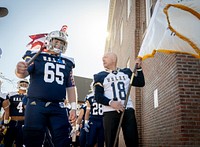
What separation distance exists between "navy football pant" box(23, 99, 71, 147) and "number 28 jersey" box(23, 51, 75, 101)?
0.14m

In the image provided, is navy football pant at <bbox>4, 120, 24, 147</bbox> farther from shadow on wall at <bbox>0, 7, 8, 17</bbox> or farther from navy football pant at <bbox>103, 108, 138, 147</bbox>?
shadow on wall at <bbox>0, 7, 8, 17</bbox>

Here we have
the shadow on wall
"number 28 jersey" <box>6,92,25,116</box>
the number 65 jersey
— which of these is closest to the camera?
the shadow on wall

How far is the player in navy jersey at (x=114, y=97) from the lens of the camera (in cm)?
444

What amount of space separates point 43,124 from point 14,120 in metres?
4.90

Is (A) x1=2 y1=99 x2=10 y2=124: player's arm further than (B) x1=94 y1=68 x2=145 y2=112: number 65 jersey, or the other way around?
(A) x1=2 y1=99 x2=10 y2=124: player's arm

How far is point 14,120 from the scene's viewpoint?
823 cm

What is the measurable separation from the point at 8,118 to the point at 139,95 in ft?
18.4

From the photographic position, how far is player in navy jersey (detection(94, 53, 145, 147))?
14.6 ft

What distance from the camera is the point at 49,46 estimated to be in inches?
168

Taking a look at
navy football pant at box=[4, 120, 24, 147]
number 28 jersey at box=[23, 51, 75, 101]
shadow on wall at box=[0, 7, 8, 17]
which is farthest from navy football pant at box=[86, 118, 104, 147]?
shadow on wall at box=[0, 7, 8, 17]

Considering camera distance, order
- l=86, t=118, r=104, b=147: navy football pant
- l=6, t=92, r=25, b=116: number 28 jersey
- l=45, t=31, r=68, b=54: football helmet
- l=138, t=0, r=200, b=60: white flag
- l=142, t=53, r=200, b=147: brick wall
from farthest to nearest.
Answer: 1. l=6, t=92, r=25, b=116: number 28 jersey
2. l=86, t=118, r=104, b=147: navy football pant
3. l=142, t=53, r=200, b=147: brick wall
4. l=45, t=31, r=68, b=54: football helmet
5. l=138, t=0, r=200, b=60: white flag

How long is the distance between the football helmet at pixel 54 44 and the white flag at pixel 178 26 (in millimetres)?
1621

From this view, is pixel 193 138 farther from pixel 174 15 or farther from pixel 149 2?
pixel 149 2

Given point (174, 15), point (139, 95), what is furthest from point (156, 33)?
point (139, 95)
